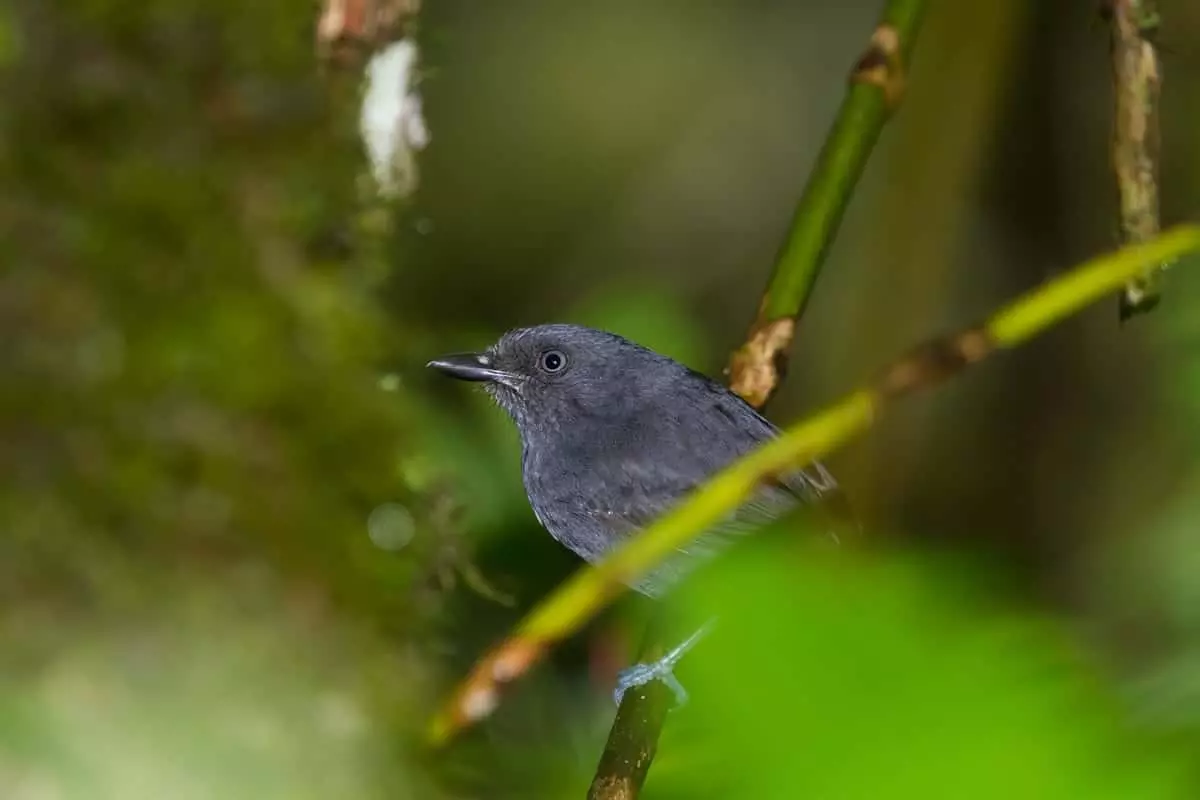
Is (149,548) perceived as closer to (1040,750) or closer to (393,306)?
(393,306)

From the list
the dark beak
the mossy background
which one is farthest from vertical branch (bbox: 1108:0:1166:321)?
the dark beak

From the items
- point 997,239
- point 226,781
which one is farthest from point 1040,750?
point 997,239

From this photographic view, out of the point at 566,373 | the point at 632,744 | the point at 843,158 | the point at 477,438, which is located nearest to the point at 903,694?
the point at 632,744

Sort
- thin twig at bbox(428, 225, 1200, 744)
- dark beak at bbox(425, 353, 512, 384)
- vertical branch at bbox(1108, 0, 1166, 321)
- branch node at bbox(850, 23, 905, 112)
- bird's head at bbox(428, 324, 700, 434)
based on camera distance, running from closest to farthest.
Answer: thin twig at bbox(428, 225, 1200, 744), vertical branch at bbox(1108, 0, 1166, 321), branch node at bbox(850, 23, 905, 112), dark beak at bbox(425, 353, 512, 384), bird's head at bbox(428, 324, 700, 434)

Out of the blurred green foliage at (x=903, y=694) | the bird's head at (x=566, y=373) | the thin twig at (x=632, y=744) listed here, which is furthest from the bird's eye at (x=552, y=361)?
the blurred green foliage at (x=903, y=694)

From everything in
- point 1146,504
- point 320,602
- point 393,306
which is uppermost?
point 1146,504

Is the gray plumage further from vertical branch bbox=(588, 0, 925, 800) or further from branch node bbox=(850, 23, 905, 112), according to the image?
branch node bbox=(850, 23, 905, 112)
